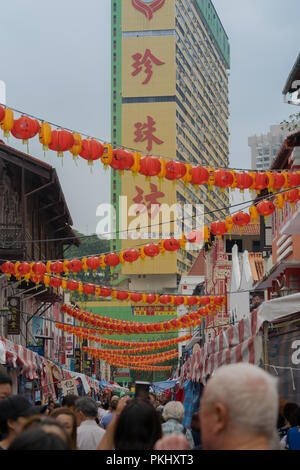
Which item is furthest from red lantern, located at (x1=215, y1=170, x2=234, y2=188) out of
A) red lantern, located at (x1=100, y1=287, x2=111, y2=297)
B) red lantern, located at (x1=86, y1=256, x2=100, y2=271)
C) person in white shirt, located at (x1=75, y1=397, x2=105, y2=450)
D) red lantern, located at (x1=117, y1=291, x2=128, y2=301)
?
red lantern, located at (x1=117, y1=291, x2=128, y2=301)

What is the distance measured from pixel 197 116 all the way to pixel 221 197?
80.1 ft

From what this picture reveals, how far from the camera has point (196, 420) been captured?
10461mm

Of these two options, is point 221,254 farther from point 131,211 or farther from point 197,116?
point 197,116

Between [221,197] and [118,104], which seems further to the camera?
[221,197]

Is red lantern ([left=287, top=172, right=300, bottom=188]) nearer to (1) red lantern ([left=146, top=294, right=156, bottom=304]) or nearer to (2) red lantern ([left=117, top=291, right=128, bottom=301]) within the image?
(2) red lantern ([left=117, top=291, right=128, bottom=301])

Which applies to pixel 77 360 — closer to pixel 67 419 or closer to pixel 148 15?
pixel 67 419

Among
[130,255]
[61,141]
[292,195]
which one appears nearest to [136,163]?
[61,141]

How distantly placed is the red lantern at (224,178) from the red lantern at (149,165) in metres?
1.39

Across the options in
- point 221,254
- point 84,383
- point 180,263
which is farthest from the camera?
point 180,263

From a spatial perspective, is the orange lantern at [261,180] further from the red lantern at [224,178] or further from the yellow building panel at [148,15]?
the yellow building panel at [148,15]

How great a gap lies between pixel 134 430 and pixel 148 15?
11501 centimetres
